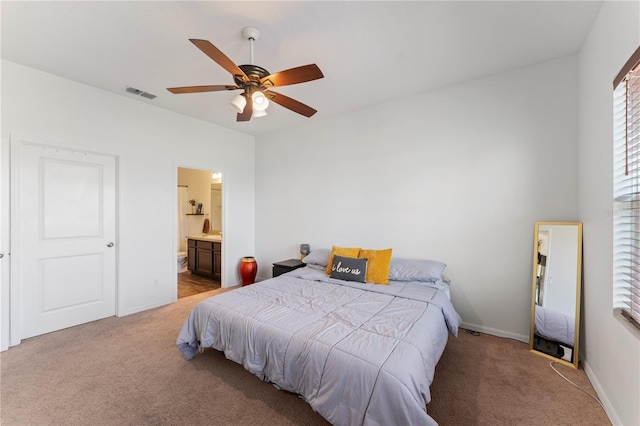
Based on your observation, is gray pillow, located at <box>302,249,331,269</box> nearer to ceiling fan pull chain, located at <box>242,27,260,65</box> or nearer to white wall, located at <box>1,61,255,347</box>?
white wall, located at <box>1,61,255,347</box>

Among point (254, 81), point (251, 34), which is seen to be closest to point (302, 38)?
point (251, 34)

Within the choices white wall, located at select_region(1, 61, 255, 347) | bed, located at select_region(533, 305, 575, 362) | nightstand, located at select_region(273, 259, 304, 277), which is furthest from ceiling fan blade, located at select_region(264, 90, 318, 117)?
bed, located at select_region(533, 305, 575, 362)

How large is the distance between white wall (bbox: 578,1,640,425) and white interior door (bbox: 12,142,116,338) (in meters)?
4.84

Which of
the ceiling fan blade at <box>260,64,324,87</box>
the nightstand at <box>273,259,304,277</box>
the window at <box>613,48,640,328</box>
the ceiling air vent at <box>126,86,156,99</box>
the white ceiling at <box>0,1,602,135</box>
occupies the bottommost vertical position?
the nightstand at <box>273,259,304,277</box>

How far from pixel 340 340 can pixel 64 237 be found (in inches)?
134

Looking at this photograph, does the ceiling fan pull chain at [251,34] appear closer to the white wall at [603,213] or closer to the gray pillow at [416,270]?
the white wall at [603,213]

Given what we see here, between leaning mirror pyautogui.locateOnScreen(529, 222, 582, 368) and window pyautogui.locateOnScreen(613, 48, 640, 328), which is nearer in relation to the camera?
window pyautogui.locateOnScreen(613, 48, 640, 328)

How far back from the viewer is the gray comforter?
1379 mm

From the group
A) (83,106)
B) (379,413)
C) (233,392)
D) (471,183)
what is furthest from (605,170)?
(83,106)

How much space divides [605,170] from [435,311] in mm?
1601

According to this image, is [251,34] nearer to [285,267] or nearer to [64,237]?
[285,267]

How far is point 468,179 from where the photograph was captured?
3.01 m

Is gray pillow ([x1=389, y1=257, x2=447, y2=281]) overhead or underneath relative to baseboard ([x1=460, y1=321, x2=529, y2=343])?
overhead

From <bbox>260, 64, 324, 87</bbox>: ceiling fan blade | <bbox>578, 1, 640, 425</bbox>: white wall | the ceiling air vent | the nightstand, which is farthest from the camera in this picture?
the nightstand
